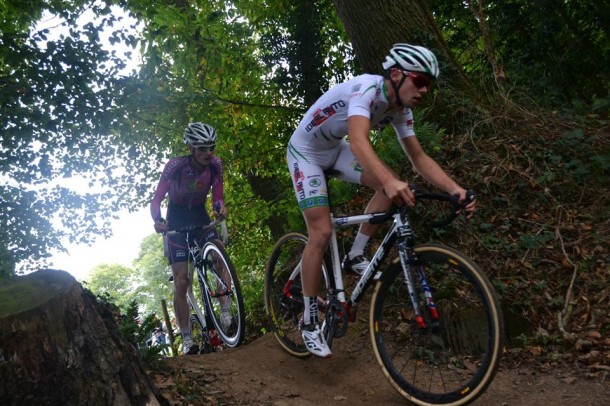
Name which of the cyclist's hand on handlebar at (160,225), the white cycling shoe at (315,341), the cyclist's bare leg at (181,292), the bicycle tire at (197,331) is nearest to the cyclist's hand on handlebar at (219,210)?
the cyclist's hand on handlebar at (160,225)

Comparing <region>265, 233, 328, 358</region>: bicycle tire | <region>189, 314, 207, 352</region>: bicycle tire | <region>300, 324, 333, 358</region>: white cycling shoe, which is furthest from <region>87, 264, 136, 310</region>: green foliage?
<region>300, 324, 333, 358</region>: white cycling shoe

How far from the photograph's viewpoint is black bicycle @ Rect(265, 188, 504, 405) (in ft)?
11.0

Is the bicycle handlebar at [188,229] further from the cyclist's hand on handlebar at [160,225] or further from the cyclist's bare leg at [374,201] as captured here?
the cyclist's bare leg at [374,201]

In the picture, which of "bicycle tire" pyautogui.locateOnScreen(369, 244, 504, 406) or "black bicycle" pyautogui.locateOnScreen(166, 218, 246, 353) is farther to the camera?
"black bicycle" pyautogui.locateOnScreen(166, 218, 246, 353)

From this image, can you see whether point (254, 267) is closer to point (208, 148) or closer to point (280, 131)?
point (280, 131)

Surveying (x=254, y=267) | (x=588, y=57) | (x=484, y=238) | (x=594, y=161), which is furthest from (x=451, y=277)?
(x=254, y=267)

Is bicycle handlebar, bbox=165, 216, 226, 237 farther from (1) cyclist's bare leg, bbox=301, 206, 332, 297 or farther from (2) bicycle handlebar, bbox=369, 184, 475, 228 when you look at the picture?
(2) bicycle handlebar, bbox=369, 184, 475, 228

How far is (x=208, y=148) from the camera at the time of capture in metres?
6.00

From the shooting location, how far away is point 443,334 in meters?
4.29

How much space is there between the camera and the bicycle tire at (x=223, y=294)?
582cm

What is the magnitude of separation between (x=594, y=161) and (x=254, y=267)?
1132 centimetres

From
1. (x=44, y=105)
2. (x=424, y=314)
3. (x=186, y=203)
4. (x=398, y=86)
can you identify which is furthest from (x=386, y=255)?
(x=44, y=105)

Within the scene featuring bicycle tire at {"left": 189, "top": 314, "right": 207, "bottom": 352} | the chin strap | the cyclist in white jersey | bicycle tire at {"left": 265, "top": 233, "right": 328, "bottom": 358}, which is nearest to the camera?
the cyclist in white jersey

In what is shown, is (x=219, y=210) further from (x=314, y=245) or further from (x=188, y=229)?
(x=314, y=245)
